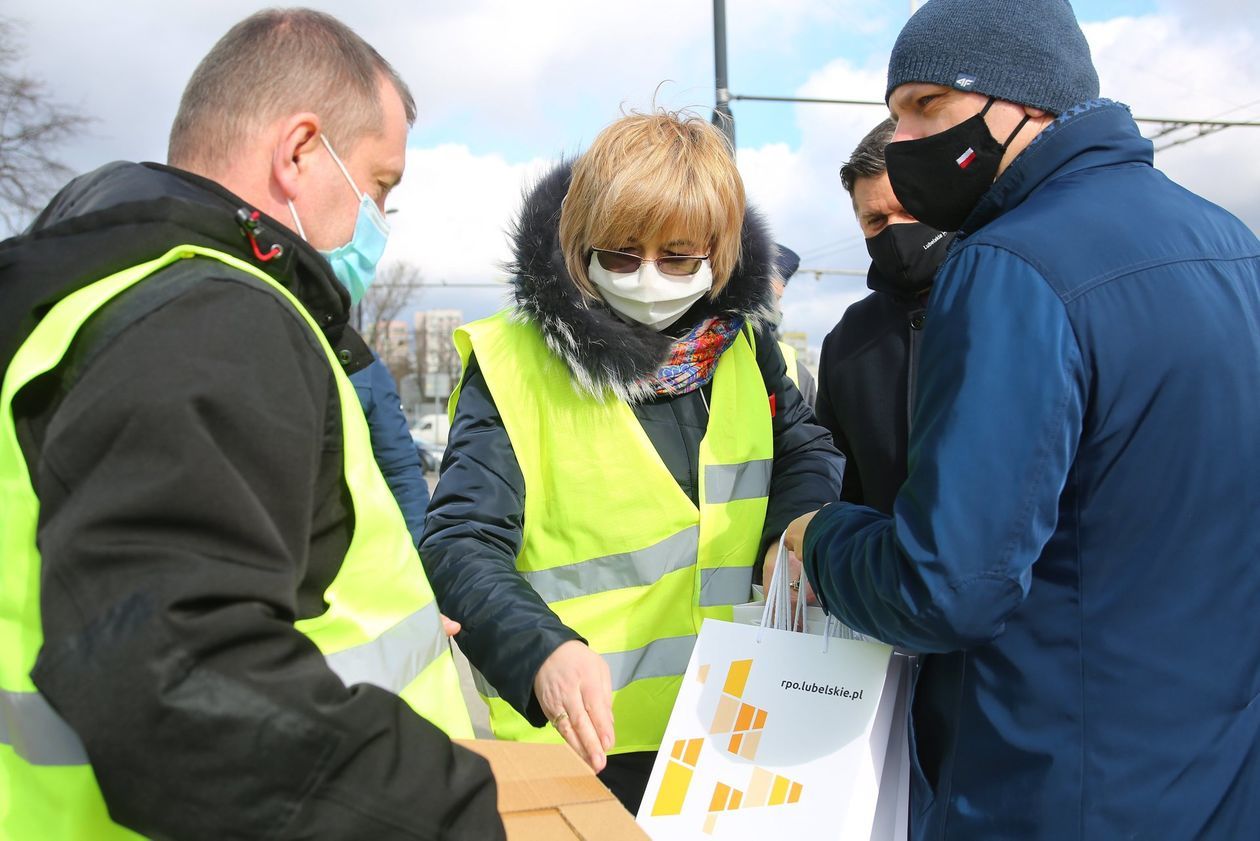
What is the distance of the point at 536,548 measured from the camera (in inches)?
89.0

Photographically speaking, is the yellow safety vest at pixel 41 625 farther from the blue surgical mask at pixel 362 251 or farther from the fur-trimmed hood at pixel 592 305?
the fur-trimmed hood at pixel 592 305

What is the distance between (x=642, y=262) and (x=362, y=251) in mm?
765

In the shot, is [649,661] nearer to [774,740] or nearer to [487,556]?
[487,556]

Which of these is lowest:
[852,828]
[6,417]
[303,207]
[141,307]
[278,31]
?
[852,828]

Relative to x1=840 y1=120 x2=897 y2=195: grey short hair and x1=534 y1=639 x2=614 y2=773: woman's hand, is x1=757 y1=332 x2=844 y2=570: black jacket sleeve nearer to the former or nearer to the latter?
x1=840 y1=120 x2=897 y2=195: grey short hair

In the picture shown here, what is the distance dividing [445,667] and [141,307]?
0.69 metres

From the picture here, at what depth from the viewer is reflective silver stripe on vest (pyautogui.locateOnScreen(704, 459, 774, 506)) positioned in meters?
2.31

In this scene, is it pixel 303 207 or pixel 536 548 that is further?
pixel 536 548

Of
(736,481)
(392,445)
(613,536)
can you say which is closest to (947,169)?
(736,481)

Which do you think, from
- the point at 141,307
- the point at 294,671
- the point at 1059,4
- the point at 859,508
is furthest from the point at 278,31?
the point at 1059,4

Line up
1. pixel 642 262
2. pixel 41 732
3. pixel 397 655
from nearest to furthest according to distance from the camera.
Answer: pixel 41 732 → pixel 397 655 → pixel 642 262

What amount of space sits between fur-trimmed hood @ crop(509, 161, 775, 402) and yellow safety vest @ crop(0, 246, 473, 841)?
0.94 meters

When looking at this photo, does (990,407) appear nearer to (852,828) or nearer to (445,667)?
(852,828)

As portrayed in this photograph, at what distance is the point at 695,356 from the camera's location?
238 cm
